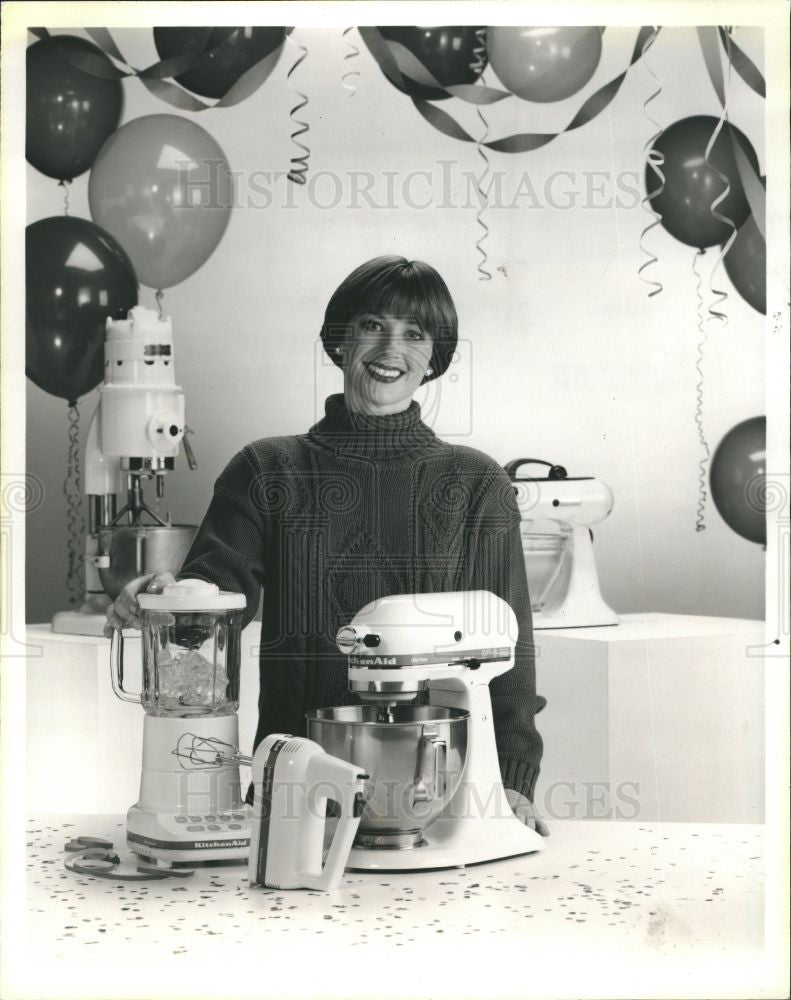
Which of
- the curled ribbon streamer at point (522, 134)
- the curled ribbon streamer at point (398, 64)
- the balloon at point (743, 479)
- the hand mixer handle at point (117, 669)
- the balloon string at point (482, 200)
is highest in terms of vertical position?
the curled ribbon streamer at point (398, 64)

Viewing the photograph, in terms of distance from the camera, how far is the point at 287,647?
2.29m

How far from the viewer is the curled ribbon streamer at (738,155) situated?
242 cm

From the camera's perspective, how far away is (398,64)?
7.86 feet

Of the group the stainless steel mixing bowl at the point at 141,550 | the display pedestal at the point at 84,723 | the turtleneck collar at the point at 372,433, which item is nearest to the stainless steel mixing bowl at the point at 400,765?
the turtleneck collar at the point at 372,433

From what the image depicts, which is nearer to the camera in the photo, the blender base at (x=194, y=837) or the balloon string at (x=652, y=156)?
the blender base at (x=194, y=837)

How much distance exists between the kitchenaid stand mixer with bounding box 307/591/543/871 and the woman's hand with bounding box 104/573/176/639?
13.7 inches

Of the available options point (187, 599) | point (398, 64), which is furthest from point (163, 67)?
point (187, 599)

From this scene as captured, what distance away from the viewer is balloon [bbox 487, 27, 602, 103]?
2.35m

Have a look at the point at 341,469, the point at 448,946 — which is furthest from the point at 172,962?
the point at 341,469

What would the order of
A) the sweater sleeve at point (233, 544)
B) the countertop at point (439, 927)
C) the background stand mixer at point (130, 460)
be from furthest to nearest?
1. the background stand mixer at point (130, 460)
2. the sweater sleeve at point (233, 544)
3. the countertop at point (439, 927)

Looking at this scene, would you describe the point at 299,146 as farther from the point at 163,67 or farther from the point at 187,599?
the point at 187,599

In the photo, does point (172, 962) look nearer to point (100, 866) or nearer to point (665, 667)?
point (100, 866)

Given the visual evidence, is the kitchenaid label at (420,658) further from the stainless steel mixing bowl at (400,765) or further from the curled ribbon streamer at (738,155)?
the curled ribbon streamer at (738,155)

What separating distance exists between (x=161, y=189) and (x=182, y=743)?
129cm
